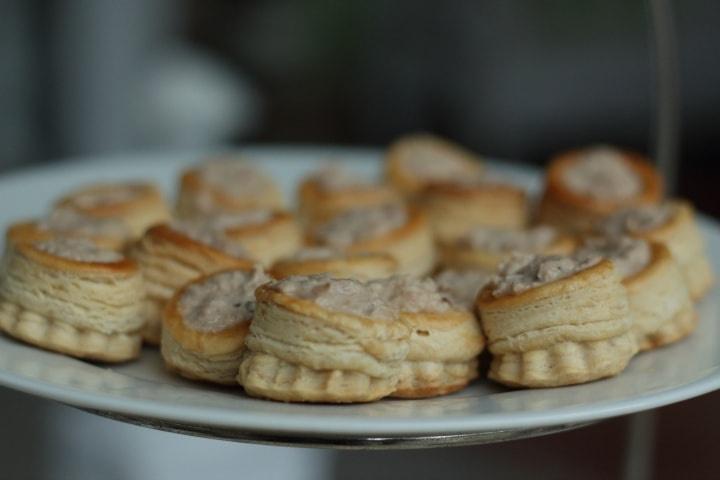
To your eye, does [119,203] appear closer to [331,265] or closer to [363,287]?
[331,265]

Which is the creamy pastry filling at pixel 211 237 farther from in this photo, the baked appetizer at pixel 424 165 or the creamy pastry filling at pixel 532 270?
the baked appetizer at pixel 424 165

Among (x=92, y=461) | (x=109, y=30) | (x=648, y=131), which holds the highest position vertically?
(x=109, y=30)

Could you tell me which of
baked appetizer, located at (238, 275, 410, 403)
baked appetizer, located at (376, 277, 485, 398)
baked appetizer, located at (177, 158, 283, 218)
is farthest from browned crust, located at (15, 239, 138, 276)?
baked appetizer, located at (177, 158, 283, 218)

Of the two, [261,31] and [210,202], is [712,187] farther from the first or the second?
[210,202]

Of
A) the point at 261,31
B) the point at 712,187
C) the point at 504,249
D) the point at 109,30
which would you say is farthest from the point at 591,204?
the point at 261,31

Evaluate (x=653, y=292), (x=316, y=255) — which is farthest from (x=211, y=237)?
(x=653, y=292)

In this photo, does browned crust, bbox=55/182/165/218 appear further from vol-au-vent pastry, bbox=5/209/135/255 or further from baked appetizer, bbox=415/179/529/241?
baked appetizer, bbox=415/179/529/241

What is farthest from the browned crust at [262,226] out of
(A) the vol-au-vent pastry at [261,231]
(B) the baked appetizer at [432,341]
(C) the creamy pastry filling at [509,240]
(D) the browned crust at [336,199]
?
(B) the baked appetizer at [432,341]
